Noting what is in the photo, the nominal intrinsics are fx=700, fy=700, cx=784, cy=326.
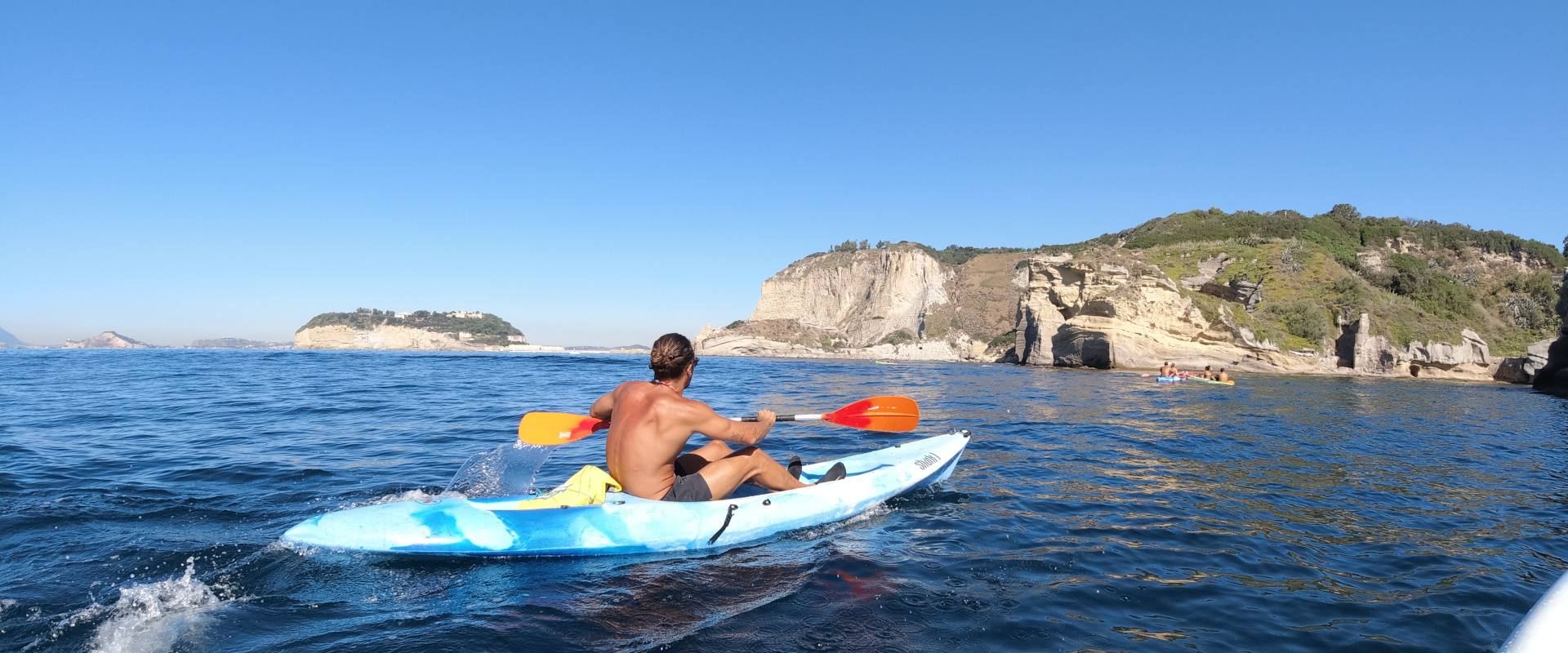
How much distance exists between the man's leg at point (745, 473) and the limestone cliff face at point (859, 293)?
223 feet

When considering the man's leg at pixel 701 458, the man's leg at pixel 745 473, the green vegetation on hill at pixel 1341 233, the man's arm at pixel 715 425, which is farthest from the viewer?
the green vegetation on hill at pixel 1341 233

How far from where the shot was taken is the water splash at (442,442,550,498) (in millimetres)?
5910

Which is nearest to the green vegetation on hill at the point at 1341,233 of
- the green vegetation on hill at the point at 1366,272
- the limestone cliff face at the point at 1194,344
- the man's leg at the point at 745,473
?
the green vegetation on hill at the point at 1366,272

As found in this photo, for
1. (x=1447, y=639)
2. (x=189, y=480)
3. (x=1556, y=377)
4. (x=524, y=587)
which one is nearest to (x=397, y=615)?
(x=524, y=587)

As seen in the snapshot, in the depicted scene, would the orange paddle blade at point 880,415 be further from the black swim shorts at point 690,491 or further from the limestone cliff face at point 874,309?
the limestone cliff face at point 874,309

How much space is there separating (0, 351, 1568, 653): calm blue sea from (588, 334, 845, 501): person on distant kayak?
501mm

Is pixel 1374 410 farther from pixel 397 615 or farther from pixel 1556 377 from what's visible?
pixel 397 615

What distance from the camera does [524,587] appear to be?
380cm

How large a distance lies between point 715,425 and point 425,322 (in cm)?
11958

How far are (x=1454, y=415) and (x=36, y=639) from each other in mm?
20127

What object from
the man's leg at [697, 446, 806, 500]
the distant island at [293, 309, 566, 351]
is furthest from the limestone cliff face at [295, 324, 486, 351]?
the man's leg at [697, 446, 806, 500]

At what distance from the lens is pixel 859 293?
79.7 meters

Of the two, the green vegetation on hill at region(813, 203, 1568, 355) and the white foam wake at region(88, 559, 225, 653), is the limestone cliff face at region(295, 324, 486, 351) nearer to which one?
the green vegetation on hill at region(813, 203, 1568, 355)

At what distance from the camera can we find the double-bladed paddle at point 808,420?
5.89m
